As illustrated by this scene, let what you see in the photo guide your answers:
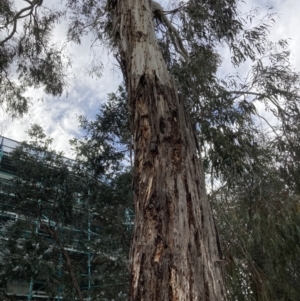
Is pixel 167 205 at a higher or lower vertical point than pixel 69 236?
lower

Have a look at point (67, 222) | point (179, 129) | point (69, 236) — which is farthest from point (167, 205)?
point (69, 236)

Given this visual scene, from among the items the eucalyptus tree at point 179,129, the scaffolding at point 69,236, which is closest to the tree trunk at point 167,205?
the eucalyptus tree at point 179,129

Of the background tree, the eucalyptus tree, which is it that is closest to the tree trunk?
the eucalyptus tree

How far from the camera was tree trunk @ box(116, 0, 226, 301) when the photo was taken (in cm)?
159

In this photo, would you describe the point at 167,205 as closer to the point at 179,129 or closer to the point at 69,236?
the point at 179,129

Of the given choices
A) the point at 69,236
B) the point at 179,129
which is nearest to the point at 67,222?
the point at 69,236

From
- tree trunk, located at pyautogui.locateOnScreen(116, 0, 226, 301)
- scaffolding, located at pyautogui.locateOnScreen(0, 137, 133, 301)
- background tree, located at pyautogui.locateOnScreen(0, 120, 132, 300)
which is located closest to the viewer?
tree trunk, located at pyautogui.locateOnScreen(116, 0, 226, 301)

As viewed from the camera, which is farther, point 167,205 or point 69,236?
point 69,236

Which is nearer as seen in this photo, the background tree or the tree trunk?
the tree trunk

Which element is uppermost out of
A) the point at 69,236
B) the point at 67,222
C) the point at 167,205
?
the point at 67,222

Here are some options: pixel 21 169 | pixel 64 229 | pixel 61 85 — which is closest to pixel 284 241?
pixel 64 229

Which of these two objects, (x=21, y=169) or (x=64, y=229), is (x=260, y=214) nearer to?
(x=64, y=229)

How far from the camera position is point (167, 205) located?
1.87 meters

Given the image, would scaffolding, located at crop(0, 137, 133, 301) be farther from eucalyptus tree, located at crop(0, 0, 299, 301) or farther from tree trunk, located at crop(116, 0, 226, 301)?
tree trunk, located at crop(116, 0, 226, 301)
